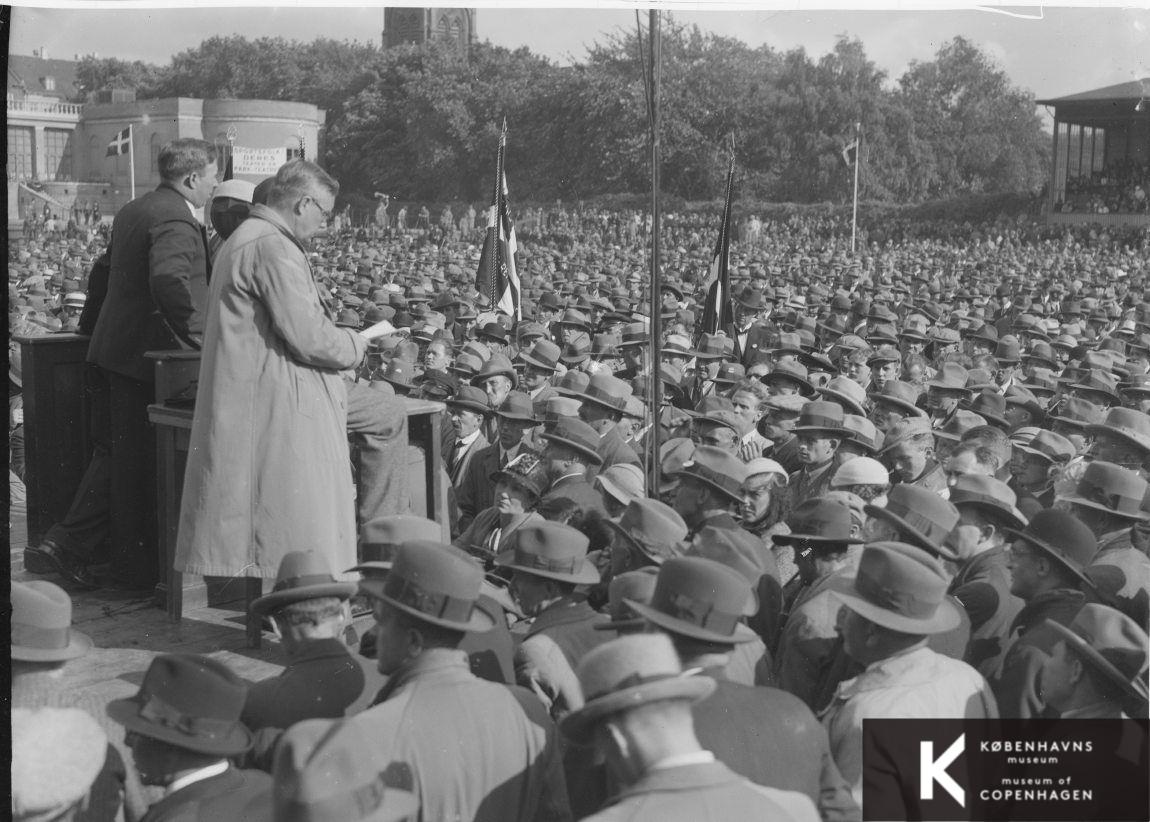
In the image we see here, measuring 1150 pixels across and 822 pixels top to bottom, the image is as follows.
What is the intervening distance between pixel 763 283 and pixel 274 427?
19406 mm

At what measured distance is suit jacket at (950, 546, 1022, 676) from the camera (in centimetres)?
491

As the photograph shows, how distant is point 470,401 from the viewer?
8.58m

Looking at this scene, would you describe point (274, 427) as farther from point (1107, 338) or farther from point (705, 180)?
point (705, 180)

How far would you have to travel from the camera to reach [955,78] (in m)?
35.0

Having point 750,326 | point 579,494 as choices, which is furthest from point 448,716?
point 750,326

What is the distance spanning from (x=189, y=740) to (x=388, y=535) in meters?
1.26

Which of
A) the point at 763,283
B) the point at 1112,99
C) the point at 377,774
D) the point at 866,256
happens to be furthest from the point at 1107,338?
the point at 1112,99

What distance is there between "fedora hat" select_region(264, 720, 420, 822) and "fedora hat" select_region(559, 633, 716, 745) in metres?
0.46

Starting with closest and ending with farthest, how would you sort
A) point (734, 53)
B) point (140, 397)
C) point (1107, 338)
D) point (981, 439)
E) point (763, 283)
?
point (140, 397), point (981, 439), point (1107, 338), point (763, 283), point (734, 53)

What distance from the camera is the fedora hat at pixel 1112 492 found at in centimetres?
563

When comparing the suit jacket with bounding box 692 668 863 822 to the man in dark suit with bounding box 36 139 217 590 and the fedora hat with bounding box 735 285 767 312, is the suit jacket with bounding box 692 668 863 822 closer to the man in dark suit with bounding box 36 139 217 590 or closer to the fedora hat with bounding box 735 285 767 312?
the man in dark suit with bounding box 36 139 217 590

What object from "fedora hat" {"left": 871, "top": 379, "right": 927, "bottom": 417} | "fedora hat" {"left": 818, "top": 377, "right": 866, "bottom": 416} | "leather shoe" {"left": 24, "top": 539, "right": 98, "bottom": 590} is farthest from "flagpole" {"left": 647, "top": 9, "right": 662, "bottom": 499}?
"fedora hat" {"left": 871, "top": 379, "right": 927, "bottom": 417}

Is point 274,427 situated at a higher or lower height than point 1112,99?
lower

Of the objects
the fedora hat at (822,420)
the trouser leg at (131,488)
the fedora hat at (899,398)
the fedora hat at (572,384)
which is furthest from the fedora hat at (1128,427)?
the trouser leg at (131,488)
